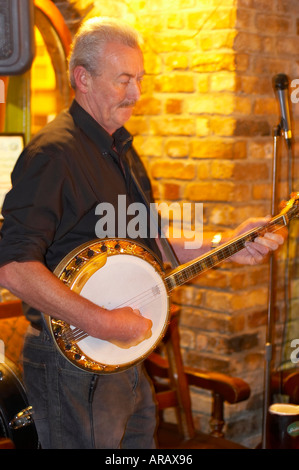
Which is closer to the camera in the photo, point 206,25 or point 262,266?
point 206,25

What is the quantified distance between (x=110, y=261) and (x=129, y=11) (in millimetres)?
1538

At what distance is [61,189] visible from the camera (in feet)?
5.64

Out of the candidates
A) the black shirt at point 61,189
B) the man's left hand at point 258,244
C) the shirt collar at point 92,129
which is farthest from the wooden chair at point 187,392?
the shirt collar at point 92,129

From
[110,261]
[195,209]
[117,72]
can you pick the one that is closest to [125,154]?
[117,72]

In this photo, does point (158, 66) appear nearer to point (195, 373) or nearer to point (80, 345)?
point (195, 373)

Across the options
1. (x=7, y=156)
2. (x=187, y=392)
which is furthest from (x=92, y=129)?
(x=187, y=392)

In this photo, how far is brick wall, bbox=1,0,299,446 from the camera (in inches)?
108

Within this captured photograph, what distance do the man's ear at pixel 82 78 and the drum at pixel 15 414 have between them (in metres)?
0.81

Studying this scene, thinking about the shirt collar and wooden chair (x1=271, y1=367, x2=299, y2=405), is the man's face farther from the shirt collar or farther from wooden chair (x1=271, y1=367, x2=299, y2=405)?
wooden chair (x1=271, y1=367, x2=299, y2=405)

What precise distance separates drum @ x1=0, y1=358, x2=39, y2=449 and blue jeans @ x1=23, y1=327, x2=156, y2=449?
0.09 ft

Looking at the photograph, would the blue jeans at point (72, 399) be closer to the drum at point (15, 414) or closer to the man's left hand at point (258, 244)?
the drum at point (15, 414)

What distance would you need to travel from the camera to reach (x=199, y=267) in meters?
2.01

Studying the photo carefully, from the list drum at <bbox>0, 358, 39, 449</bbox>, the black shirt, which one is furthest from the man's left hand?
drum at <bbox>0, 358, 39, 449</bbox>

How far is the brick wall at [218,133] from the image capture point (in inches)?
108
